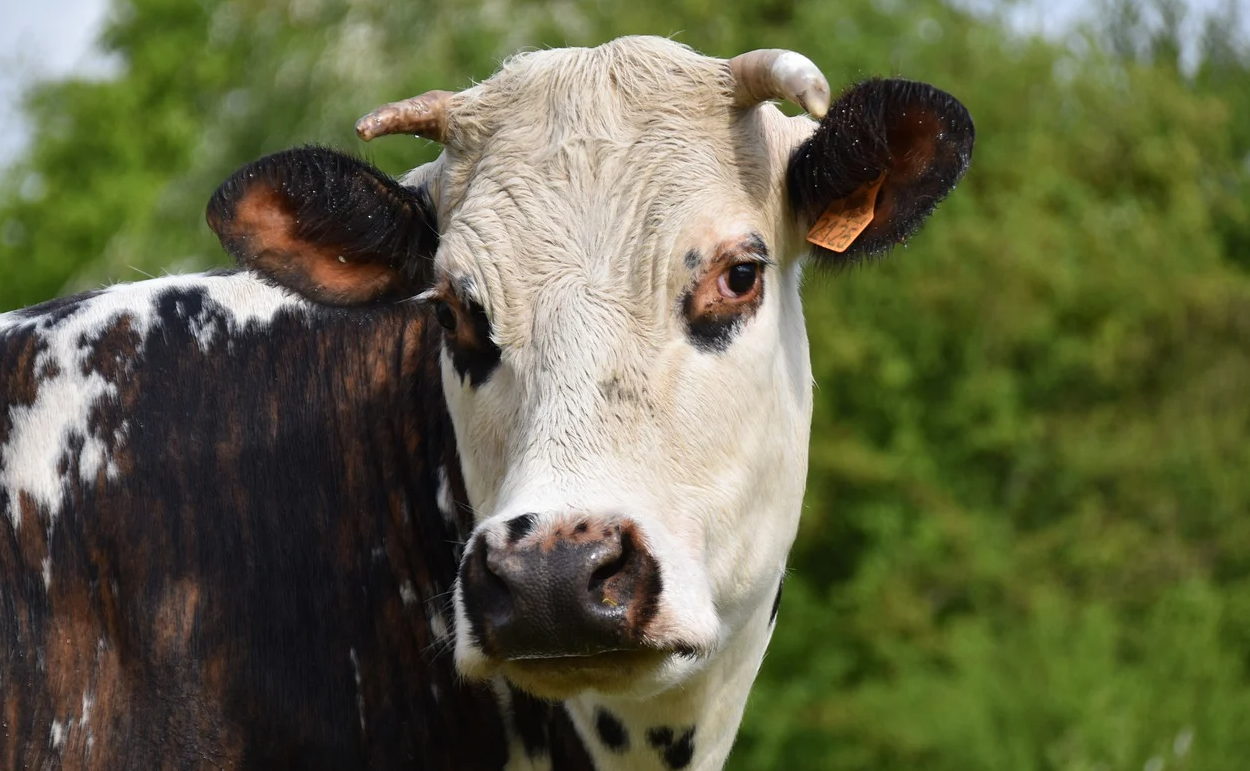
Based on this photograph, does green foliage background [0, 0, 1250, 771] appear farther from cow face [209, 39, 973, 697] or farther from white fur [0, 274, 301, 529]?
white fur [0, 274, 301, 529]

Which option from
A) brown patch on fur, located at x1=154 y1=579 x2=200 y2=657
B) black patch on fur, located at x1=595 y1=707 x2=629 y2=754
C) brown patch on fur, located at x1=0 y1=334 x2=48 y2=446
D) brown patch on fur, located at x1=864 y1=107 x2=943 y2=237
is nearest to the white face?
brown patch on fur, located at x1=864 y1=107 x2=943 y2=237

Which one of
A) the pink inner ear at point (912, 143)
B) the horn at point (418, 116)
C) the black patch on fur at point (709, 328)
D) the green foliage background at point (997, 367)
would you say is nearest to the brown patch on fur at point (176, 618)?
the horn at point (418, 116)

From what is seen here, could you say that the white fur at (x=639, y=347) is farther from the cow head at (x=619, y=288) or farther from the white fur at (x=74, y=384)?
the white fur at (x=74, y=384)

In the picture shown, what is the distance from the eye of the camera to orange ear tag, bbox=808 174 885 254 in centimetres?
465

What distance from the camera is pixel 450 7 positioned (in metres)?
30.4

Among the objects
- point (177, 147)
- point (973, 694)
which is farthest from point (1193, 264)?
point (177, 147)

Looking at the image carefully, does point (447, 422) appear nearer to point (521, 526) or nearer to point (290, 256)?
point (290, 256)

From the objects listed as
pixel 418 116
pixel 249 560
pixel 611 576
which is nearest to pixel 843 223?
pixel 418 116

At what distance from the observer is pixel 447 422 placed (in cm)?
475

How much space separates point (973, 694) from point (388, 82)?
45.8 ft

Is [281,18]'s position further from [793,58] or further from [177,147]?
[793,58]

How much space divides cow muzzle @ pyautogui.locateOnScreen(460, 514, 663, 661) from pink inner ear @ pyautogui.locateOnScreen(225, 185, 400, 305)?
1.21m

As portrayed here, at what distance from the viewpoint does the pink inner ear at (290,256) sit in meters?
4.67

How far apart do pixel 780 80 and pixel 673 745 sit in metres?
1.88
